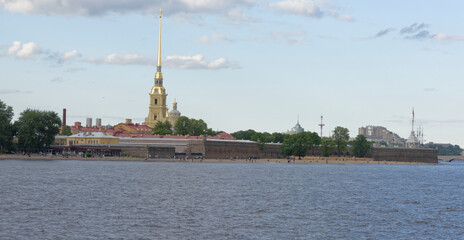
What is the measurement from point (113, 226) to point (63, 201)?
12967mm

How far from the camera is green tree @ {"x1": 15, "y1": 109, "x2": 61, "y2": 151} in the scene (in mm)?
130375

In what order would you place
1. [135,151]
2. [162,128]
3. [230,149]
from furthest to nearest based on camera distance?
[162,128] → [230,149] → [135,151]

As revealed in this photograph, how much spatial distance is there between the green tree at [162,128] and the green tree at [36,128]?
53.8 meters

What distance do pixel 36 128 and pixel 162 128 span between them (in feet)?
210

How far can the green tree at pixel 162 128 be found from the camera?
187750 mm

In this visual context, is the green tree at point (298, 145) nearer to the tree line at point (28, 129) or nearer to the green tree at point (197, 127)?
the green tree at point (197, 127)

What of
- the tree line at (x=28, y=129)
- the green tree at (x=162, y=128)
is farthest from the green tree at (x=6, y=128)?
the green tree at (x=162, y=128)

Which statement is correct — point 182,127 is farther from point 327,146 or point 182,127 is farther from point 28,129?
point 28,129

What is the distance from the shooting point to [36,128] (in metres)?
131

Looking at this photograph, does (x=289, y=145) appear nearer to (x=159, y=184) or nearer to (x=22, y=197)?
(x=159, y=184)

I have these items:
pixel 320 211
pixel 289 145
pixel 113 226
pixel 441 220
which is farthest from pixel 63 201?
pixel 289 145

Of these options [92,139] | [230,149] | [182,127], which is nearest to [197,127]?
[182,127]

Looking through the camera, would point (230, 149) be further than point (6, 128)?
Yes

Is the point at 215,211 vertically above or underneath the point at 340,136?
underneath
